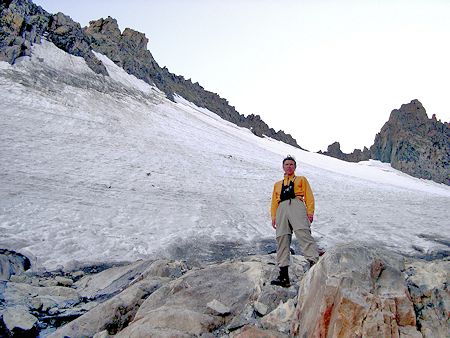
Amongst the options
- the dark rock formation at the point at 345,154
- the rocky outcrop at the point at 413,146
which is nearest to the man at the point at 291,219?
the rocky outcrop at the point at 413,146

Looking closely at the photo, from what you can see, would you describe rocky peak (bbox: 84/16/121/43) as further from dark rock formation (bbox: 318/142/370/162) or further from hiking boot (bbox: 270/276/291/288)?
hiking boot (bbox: 270/276/291/288)

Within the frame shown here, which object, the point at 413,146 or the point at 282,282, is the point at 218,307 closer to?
the point at 282,282

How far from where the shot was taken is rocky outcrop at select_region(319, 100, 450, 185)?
84.7 m

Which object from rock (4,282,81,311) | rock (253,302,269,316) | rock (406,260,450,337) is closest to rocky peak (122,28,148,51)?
rock (4,282,81,311)

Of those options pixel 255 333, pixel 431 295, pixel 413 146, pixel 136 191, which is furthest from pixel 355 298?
pixel 413 146

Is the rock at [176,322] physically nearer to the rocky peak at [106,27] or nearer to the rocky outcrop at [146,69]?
the rocky outcrop at [146,69]

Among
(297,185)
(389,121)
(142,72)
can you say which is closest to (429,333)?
(297,185)

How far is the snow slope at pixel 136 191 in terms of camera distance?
12.3 m

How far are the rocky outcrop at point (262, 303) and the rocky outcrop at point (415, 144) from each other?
86702 mm

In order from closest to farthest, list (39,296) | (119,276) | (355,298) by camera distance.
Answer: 1. (355,298)
2. (39,296)
3. (119,276)

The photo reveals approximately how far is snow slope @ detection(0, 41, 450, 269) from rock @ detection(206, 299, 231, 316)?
5595 mm

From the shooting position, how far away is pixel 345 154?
97.3 meters

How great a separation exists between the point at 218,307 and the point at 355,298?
2.39 meters

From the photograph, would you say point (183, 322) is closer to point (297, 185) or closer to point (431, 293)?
point (297, 185)
